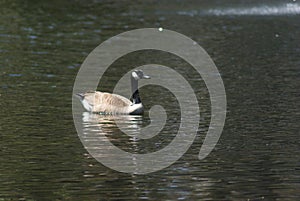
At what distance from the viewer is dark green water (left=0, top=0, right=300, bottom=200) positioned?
57.0ft

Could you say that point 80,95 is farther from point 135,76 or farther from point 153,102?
point 153,102

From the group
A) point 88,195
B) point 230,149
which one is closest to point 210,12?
point 230,149

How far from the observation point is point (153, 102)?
27.7 m

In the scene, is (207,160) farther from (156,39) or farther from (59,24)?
(59,24)

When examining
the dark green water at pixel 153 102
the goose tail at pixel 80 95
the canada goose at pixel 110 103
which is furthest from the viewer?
the goose tail at pixel 80 95

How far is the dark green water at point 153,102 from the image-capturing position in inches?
684

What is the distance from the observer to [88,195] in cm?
1653

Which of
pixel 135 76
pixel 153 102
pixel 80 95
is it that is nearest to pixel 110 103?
pixel 80 95

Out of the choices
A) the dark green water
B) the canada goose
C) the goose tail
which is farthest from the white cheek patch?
the goose tail

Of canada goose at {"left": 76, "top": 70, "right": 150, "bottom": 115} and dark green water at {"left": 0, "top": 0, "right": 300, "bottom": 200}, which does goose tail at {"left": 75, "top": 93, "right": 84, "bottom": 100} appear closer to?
canada goose at {"left": 76, "top": 70, "right": 150, "bottom": 115}

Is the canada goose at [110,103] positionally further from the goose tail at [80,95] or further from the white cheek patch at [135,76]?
the white cheek patch at [135,76]

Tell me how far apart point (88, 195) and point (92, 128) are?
7282 millimetres

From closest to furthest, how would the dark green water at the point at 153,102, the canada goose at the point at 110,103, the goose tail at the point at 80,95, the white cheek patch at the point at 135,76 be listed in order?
the dark green water at the point at 153,102, the canada goose at the point at 110,103, the goose tail at the point at 80,95, the white cheek patch at the point at 135,76

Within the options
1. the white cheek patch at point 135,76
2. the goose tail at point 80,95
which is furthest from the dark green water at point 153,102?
the white cheek patch at point 135,76
